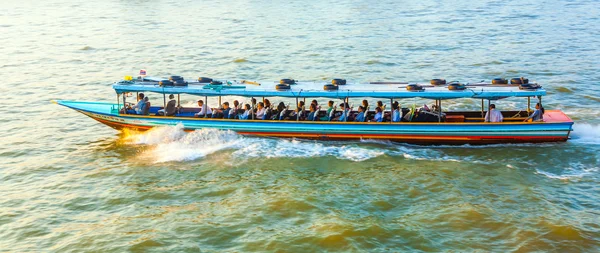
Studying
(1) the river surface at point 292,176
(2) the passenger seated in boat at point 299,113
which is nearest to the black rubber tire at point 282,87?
(2) the passenger seated in boat at point 299,113

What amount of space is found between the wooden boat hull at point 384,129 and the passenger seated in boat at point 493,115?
0.49 metres

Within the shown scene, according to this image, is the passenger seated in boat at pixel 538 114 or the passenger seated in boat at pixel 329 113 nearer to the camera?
the passenger seated in boat at pixel 538 114

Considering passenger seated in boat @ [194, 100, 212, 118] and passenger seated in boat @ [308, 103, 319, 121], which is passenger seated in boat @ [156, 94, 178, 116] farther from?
passenger seated in boat @ [308, 103, 319, 121]

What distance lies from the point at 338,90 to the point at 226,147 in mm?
4417

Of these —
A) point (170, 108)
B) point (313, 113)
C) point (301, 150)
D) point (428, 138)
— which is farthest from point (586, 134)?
point (170, 108)

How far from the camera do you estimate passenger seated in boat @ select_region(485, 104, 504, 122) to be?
74.1 ft

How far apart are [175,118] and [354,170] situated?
6986 millimetres

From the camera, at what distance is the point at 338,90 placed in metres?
23.2

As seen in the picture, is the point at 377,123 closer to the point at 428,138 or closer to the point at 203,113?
the point at 428,138

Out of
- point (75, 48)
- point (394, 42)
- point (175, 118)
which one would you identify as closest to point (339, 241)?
point (175, 118)

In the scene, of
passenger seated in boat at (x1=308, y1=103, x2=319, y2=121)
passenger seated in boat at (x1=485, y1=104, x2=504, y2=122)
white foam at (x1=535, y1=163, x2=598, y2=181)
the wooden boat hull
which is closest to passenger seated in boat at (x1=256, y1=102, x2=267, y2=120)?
the wooden boat hull

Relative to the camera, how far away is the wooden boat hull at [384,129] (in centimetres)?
2231

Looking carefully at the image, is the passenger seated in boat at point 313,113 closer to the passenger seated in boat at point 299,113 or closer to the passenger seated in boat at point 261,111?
the passenger seated in boat at point 299,113

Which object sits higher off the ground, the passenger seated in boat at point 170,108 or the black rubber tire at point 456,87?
the black rubber tire at point 456,87
